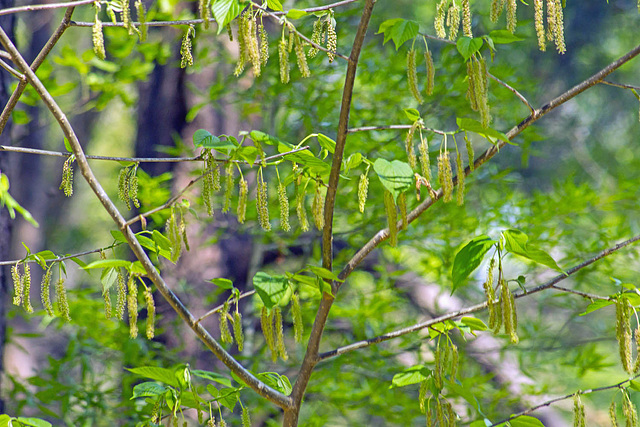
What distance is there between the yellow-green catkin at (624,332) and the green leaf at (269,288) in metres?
0.35

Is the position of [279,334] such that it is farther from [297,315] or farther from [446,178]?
[446,178]

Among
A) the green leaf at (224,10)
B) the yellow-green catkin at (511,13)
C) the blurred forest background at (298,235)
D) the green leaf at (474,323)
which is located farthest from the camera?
the blurred forest background at (298,235)

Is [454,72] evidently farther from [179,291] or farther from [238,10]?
→ [238,10]

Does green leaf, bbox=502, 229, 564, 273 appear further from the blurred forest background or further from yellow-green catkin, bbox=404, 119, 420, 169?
the blurred forest background

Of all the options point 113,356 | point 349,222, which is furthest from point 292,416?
point 113,356

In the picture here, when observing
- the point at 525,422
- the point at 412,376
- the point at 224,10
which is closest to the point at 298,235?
the point at 412,376

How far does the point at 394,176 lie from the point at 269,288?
0.16m

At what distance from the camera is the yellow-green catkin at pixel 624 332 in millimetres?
593

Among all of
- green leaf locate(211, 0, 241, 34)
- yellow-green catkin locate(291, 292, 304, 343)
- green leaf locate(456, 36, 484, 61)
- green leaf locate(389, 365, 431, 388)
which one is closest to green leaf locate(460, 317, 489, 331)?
green leaf locate(389, 365, 431, 388)

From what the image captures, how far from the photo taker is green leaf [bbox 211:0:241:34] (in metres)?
0.46

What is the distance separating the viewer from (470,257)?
0.56 m

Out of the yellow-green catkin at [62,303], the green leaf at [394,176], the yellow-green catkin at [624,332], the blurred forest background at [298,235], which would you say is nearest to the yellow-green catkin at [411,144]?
the green leaf at [394,176]

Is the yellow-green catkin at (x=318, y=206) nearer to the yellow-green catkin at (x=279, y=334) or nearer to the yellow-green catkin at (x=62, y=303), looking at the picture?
the yellow-green catkin at (x=279, y=334)

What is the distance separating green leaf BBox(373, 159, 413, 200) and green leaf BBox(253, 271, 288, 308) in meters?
0.15
